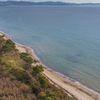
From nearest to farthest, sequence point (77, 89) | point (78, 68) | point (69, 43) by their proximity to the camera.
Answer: point (77, 89) < point (78, 68) < point (69, 43)

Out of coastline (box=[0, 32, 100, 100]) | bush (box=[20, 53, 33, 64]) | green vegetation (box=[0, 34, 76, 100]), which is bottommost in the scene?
coastline (box=[0, 32, 100, 100])


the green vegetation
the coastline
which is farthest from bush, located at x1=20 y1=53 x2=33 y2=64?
the coastline

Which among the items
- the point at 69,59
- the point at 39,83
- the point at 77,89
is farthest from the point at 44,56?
the point at 39,83

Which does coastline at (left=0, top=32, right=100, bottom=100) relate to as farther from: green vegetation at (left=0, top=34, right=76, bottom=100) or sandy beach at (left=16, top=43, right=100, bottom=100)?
green vegetation at (left=0, top=34, right=76, bottom=100)

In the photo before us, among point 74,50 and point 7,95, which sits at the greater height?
point 7,95

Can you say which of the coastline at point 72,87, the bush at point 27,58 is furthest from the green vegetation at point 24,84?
the coastline at point 72,87

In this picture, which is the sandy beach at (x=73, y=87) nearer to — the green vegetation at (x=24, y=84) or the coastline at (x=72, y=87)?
the coastline at (x=72, y=87)

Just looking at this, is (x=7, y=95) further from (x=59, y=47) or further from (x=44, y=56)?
(x=59, y=47)

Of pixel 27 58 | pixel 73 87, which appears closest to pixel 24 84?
pixel 73 87

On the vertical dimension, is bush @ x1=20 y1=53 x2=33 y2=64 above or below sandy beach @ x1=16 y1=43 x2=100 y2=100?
above
